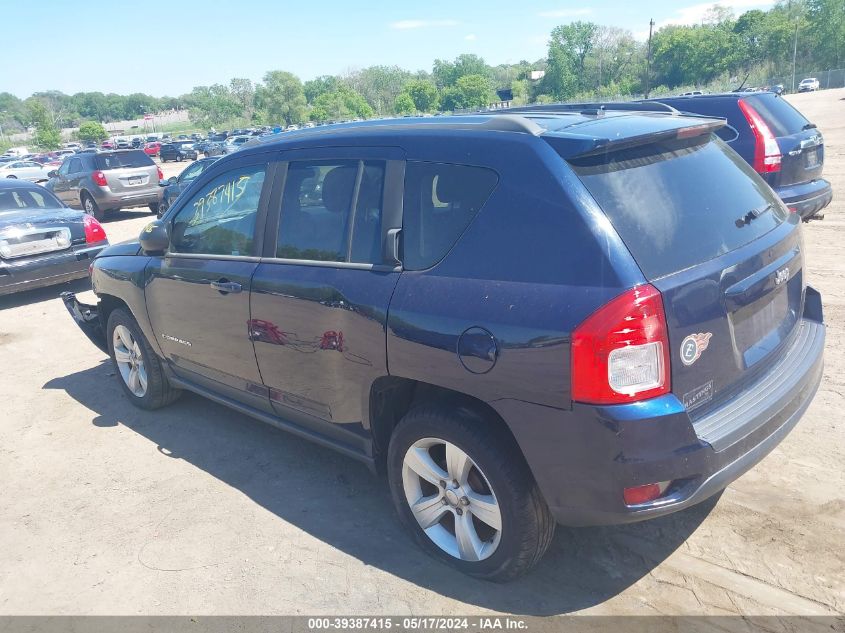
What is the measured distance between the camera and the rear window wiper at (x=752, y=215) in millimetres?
2895

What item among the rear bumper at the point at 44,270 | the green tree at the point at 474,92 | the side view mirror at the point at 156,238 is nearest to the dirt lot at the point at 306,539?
the side view mirror at the point at 156,238

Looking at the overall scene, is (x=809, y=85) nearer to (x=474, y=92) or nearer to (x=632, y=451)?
(x=474, y=92)

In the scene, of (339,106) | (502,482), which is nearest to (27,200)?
(502,482)

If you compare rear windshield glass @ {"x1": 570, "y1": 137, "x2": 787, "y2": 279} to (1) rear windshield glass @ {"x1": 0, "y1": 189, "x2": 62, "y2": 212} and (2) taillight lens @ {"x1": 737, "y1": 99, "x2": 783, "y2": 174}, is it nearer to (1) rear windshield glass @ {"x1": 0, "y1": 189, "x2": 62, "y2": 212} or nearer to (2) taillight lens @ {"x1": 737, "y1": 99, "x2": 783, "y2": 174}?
(2) taillight lens @ {"x1": 737, "y1": 99, "x2": 783, "y2": 174}

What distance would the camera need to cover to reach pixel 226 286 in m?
3.92

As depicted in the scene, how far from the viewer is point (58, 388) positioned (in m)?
5.93

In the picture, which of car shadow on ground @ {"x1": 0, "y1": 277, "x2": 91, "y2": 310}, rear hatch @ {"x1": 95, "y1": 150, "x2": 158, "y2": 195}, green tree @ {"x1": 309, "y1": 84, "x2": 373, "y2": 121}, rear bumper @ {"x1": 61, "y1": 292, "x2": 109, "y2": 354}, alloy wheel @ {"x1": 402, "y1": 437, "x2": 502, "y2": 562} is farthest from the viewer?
green tree @ {"x1": 309, "y1": 84, "x2": 373, "y2": 121}

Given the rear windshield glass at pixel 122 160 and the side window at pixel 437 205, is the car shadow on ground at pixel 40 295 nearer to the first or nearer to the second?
the rear windshield glass at pixel 122 160

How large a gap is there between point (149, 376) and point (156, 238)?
1.19 meters

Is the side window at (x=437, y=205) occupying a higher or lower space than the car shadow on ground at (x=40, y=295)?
higher

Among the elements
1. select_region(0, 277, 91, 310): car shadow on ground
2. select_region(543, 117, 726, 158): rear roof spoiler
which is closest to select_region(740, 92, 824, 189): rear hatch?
select_region(543, 117, 726, 158): rear roof spoiler

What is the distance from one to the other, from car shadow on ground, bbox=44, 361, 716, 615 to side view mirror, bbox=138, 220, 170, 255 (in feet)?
4.43

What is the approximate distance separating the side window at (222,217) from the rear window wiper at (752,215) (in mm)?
2512

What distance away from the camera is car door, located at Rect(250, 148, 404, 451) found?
3.11m
